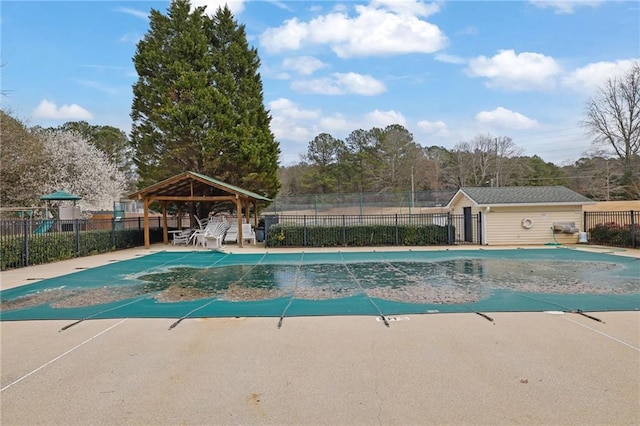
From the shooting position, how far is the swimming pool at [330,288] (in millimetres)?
5223

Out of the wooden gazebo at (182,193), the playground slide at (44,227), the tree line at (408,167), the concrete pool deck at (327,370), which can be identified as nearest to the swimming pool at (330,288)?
the concrete pool deck at (327,370)

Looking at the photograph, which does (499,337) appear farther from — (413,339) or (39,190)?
(39,190)

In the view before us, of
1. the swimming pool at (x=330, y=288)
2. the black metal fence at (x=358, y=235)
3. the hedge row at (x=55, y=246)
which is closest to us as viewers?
the swimming pool at (x=330, y=288)

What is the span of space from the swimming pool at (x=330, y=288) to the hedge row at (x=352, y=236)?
3.84 m

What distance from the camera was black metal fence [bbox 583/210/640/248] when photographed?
13.1 m

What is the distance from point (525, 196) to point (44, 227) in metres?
17.3

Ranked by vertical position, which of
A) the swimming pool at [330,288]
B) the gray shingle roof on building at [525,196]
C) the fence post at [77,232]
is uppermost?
the gray shingle roof on building at [525,196]

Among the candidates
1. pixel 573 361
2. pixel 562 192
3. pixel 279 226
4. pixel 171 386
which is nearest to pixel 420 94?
pixel 562 192

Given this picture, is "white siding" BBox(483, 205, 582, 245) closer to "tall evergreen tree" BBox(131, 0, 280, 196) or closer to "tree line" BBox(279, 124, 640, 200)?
"tall evergreen tree" BBox(131, 0, 280, 196)

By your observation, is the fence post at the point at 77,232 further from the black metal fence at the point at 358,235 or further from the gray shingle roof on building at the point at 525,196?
the gray shingle roof on building at the point at 525,196

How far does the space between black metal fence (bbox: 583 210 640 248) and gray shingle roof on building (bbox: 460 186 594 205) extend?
0.87 metres

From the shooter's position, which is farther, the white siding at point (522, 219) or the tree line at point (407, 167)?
the tree line at point (407, 167)

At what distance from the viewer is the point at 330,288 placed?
6.77 m

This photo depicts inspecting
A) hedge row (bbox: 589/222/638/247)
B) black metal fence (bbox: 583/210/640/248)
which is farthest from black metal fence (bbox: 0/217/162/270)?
hedge row (bbox: 589/222/638/247)
